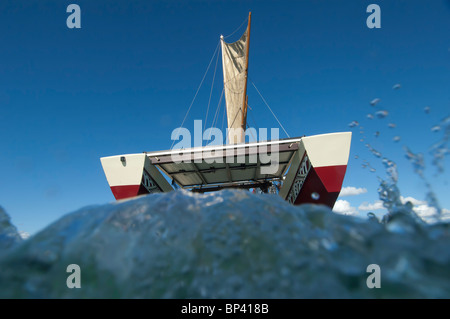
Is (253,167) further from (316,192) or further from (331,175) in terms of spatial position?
(331,175)

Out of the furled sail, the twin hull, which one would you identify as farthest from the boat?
the furled sail

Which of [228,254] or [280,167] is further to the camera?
[280,167]

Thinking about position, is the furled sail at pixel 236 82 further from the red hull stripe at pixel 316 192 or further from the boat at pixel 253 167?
the red hull stripe at pixel 316 192

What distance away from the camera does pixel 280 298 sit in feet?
→ 3.21

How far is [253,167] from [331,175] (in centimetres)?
264

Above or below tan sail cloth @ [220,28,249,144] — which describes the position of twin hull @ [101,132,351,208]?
below

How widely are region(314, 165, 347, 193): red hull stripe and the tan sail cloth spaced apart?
5.40m

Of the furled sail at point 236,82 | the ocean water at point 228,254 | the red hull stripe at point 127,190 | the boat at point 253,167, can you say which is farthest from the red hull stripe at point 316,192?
the furled sail at point 236,82

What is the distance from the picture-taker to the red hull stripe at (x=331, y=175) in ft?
14.3

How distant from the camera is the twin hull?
4.38 metres

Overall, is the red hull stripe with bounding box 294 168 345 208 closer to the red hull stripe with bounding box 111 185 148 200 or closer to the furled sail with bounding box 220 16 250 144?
the red hull stripe with bounding box 111 185 148 200

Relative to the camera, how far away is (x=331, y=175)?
4383 millimetres

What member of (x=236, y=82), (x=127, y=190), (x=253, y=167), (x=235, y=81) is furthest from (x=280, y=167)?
(x=235, y=81)

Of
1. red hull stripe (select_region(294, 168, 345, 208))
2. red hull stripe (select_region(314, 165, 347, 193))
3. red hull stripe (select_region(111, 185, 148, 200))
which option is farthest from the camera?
red hull stripe (select_region(111, 185, 148, 200))
